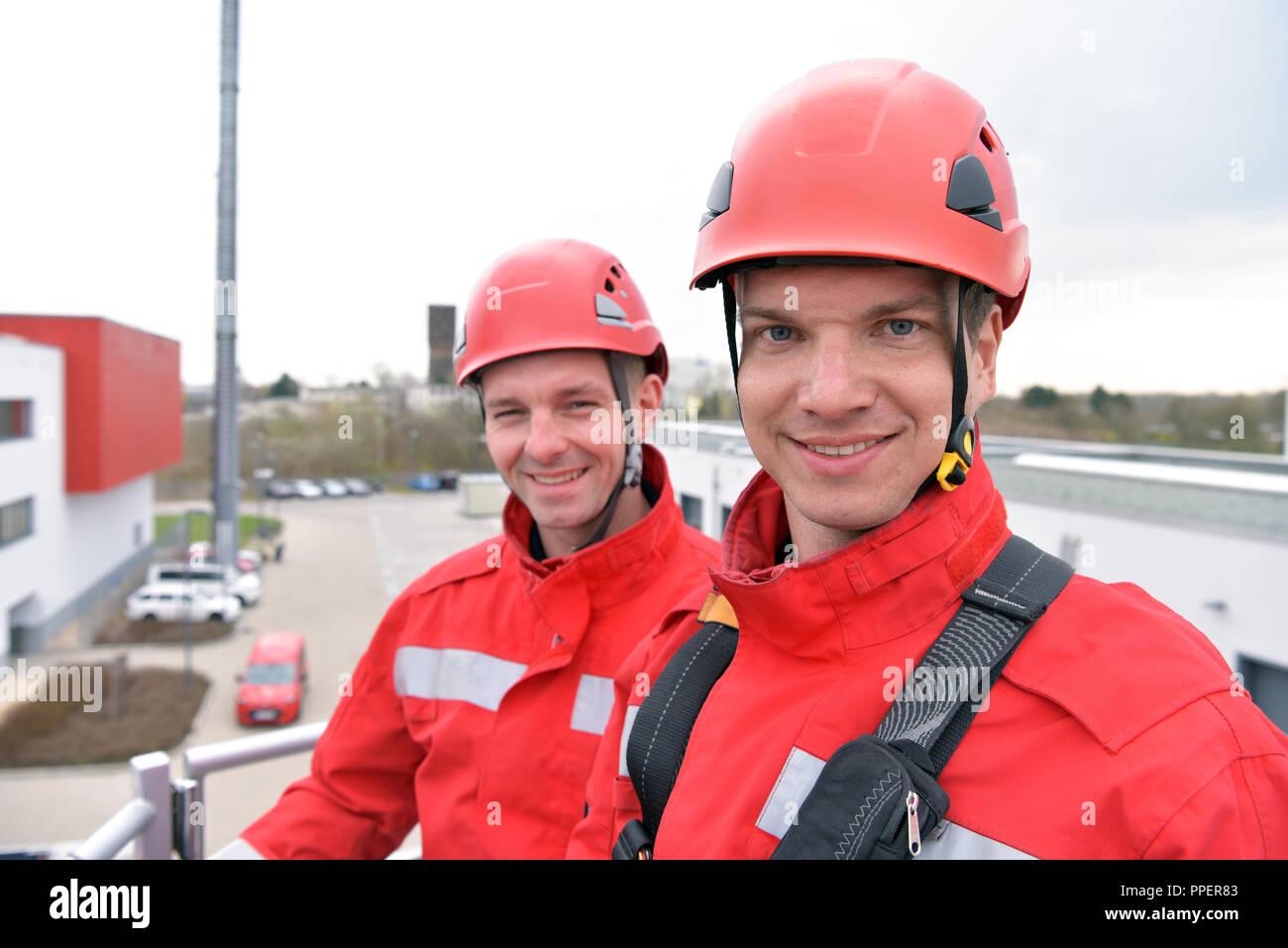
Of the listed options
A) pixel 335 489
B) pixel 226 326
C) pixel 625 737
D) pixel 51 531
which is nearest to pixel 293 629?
pixel 51 531

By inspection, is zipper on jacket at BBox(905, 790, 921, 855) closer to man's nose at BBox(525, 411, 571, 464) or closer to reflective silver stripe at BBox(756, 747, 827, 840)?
reflective silver stripe at BBox(756, 747, 827, 840)

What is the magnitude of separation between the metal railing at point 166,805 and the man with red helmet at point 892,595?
61.9 inches

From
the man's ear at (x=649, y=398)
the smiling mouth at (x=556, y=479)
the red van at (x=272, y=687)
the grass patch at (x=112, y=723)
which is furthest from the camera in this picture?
the red van at (x=272, y=687)

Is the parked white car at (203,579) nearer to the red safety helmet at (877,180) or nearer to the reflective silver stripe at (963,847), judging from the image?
the red safety helmet at (877,180)

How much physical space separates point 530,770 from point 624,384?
1129mm

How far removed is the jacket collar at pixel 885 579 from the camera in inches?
43.3

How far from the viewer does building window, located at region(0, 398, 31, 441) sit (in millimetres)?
9508

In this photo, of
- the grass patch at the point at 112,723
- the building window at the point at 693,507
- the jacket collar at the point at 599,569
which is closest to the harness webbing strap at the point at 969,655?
the jacket collar at the point at 599,569

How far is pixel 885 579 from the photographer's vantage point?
1.10 metres

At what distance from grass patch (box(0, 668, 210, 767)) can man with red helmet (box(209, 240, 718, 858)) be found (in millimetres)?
13718

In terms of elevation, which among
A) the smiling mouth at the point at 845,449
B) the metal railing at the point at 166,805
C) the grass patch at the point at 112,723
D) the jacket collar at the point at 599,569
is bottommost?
the grass patch at the point at 112,723

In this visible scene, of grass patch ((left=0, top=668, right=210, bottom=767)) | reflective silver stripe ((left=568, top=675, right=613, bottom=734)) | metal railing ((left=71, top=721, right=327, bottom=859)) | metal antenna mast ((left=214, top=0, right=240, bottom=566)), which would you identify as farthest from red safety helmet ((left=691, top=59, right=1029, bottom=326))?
grass patch ((left=0, top=668, right=210, bottom=767))
